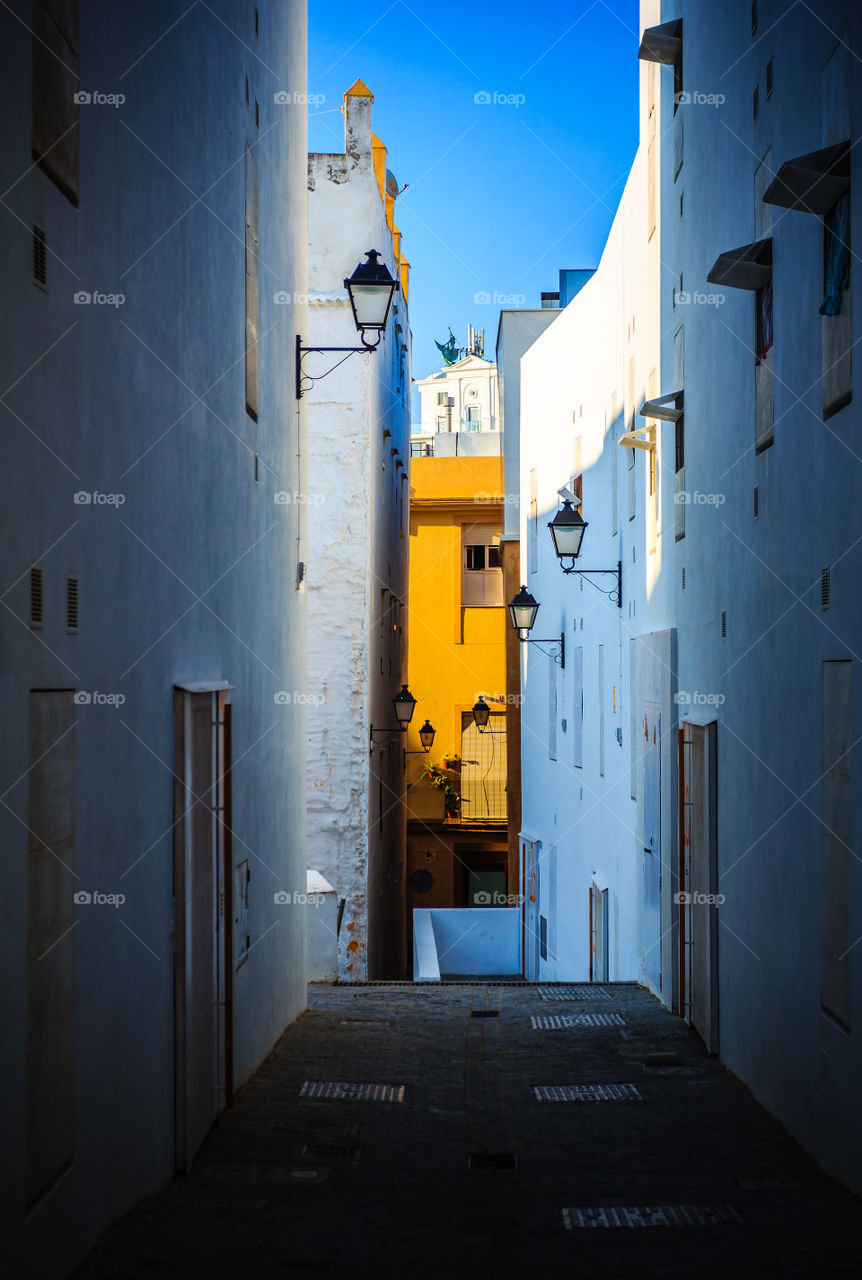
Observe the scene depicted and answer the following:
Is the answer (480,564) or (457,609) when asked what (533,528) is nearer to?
(480,564)

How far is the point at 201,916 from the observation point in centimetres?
652

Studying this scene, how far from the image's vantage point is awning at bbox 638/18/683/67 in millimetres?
10438

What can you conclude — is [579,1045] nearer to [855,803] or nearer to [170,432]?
[855,803]

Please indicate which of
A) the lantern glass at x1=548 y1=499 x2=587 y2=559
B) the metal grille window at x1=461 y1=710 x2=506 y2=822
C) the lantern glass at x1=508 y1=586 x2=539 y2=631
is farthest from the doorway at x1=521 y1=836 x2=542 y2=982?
the metal grille window at x1=461 y1=710 x2=506 y2=822

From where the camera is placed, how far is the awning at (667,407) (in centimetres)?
1034

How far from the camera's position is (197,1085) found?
20.7 ft

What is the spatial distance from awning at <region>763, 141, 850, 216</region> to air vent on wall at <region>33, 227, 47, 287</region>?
10.8 ft

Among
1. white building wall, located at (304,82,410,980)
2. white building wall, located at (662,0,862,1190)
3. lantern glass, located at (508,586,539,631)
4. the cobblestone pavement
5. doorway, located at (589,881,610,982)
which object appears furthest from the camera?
lantern glass, located at (508,586,539,631)

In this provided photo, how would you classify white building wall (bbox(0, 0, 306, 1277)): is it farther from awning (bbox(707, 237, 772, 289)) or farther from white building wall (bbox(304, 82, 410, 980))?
white building wall (bbox(304, 82, 410, 980))

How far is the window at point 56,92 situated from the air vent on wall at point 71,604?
1.35 metres

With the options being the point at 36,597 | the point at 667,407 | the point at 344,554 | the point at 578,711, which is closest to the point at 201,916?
the point at 36,597

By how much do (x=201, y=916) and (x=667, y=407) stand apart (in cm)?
617

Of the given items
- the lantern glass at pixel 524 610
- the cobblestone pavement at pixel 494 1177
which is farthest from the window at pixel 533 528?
the cobblestone pavement at pixel 494 1177

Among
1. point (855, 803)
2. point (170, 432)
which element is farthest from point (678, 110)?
point (855, 803)
